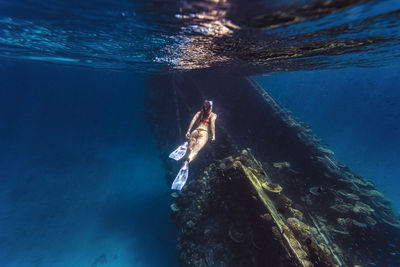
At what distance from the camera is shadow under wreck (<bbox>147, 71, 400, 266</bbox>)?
18.7 ft

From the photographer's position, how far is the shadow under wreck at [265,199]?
18.7 feet

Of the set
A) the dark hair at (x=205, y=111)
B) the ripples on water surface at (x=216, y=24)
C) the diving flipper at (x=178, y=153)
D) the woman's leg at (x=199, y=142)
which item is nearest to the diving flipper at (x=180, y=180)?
the diving flipper at (x=178, y=153)

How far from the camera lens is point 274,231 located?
5242mm

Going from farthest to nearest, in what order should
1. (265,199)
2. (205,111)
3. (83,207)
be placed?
1. (83,207)
2. (205,111)
3. (265,199)

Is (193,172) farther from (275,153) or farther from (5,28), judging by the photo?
(5,28)

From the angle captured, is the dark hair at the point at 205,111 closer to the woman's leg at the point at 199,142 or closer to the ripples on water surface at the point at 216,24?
the woman's leg at the point at 199,142

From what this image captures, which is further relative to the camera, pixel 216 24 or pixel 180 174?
pixel 180 174

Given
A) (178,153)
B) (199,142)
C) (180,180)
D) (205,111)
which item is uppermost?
(205,111)

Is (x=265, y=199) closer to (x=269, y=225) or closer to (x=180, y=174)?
(x=269, y=225)

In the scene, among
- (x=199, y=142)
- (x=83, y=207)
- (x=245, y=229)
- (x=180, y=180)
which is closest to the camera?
(x=180, y=180)

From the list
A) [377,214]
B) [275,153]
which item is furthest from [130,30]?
[377,214]

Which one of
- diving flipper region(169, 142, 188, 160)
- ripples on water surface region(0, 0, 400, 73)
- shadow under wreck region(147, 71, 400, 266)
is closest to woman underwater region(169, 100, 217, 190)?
diving flipper region(169, 142, 188, 160)

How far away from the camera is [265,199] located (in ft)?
19.8

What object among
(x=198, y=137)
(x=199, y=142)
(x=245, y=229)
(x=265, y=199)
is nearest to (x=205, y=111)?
(x=198, y=137)
